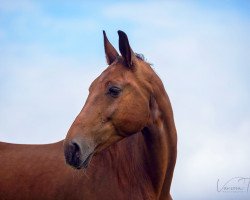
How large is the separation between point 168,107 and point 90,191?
1.74 m

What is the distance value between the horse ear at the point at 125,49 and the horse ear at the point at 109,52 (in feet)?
1.71

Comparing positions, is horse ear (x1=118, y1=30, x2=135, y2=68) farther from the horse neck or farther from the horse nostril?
the horse nostril

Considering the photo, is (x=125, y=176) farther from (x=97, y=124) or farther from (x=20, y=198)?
(x=20, y=198)

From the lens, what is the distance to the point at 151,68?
24.2ft

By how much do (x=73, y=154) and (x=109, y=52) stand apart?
214 centimetres

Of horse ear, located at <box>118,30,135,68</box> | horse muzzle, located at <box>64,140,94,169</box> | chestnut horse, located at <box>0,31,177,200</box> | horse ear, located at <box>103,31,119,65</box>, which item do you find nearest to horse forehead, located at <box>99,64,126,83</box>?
chestnut horse, located at <box>0,31,177,200</box>

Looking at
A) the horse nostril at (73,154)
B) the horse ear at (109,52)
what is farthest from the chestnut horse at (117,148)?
the horse nostril at (73,154)

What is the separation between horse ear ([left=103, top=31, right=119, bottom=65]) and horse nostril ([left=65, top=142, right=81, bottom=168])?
77.9 inches

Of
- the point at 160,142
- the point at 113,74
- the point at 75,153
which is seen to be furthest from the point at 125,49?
the point at 75,153

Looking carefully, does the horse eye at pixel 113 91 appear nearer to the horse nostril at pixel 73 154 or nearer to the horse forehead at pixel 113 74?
the horse forehead at pixel 113 74

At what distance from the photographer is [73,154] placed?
19.9 feet

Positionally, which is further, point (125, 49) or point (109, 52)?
point (109, 52)

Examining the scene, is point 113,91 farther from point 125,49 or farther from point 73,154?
point 73,154

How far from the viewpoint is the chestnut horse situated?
257 inches
